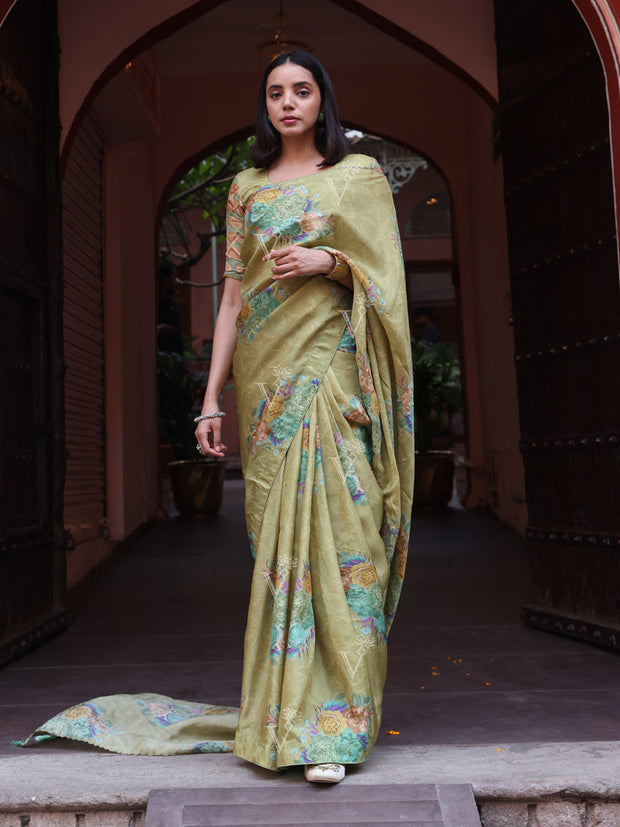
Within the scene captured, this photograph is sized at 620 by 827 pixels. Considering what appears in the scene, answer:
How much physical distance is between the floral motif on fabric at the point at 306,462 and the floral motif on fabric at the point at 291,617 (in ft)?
0.60

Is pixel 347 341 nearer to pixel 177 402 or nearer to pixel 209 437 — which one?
pixel 209 437

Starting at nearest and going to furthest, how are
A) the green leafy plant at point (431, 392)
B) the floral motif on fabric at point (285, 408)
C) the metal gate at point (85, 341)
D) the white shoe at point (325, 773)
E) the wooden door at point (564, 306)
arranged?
1. the white shoe at point (325, 773)
2. the floral motif on fabric at point (285, 408)
3. the wooden door at point (564, 306)
4. the metal gate at point (85, 341)
5. the green leafy plant at point (431, 392)

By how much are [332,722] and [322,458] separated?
0.59 metres

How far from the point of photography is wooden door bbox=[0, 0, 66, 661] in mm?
3406

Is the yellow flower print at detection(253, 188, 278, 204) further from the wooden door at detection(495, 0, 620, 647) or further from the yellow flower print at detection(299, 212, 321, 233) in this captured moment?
the wooden door at detection(495, 0, 620, 647)

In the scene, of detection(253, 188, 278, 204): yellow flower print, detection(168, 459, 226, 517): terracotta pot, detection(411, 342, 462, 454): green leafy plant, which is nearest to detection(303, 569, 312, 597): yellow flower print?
detection(253, 188, 278, 204): yellow flower print

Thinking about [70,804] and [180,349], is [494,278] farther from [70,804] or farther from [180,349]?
[70,804]

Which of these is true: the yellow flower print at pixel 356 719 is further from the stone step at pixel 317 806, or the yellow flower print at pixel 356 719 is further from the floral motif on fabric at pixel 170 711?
the floral motif on fabric at pixel 170 711

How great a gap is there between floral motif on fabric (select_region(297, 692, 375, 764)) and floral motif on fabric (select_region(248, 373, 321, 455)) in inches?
A: 23.6

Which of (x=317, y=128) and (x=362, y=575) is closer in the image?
(x=362, y=575)

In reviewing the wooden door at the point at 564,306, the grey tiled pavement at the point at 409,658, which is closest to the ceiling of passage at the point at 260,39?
the wooden door at the point at 564,306

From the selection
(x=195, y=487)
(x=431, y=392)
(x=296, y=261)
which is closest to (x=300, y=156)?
(x=296, y=261)

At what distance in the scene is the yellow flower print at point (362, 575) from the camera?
2061mm

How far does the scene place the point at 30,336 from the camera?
12.1 ft
